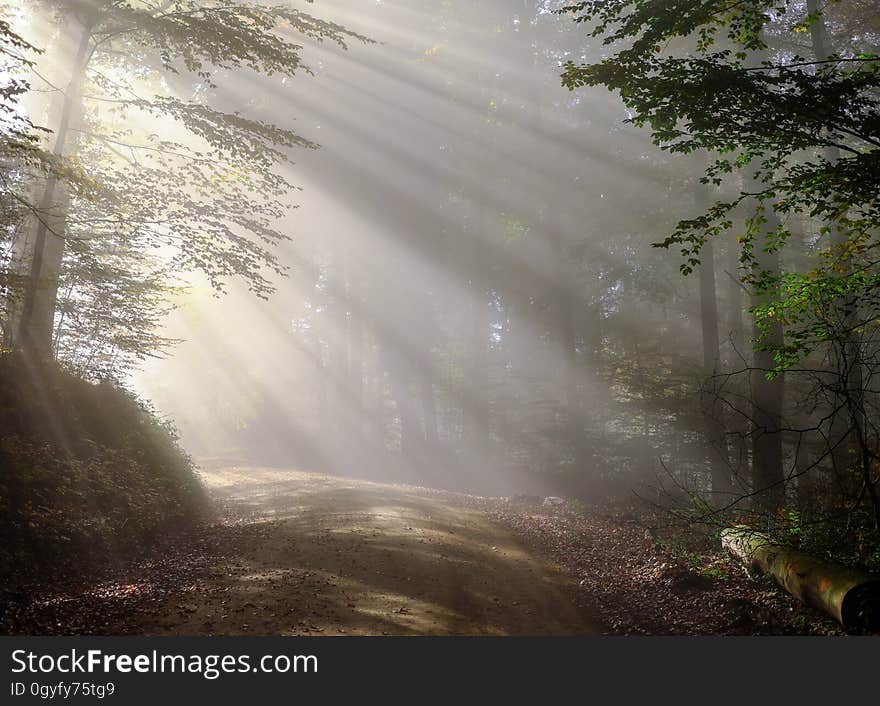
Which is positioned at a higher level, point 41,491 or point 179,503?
point 41,491

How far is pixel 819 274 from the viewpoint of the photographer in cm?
772

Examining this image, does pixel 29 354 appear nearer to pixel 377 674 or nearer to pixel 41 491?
pixel 41 491

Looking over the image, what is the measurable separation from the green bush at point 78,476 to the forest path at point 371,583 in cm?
166

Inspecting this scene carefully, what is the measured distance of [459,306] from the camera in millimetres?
30375

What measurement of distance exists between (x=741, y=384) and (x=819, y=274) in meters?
9.36

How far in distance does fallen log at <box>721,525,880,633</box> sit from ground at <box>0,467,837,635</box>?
0.24 metres

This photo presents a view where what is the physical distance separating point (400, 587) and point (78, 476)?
225 inches

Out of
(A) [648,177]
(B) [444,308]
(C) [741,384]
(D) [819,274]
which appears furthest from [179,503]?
(B) [444,308]

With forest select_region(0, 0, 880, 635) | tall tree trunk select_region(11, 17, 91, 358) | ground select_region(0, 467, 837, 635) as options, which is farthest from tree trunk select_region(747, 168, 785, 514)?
tall tree trunk select_region(11, 17, 91, 358)

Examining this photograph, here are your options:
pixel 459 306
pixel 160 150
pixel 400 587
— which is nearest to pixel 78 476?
pixel 400 587

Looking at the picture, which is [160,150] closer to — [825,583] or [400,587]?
[400,587]

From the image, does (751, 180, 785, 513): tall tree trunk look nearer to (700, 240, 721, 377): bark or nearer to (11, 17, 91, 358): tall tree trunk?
(700, 240, 721, 377): bark

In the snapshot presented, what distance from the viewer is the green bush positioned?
25.4ft

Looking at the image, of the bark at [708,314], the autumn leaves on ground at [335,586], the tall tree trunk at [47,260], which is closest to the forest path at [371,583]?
the autumn leaves on ground at [335,586]
